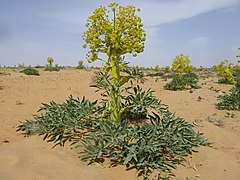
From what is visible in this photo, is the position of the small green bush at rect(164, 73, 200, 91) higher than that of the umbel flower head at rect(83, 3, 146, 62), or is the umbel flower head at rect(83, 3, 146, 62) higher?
the umbel flower head at rect(83, 3, 146, 62)

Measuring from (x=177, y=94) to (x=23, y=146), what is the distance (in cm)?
824

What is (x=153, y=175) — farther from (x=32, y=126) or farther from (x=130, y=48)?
(x=32, y=126)

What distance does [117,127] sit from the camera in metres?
3.53

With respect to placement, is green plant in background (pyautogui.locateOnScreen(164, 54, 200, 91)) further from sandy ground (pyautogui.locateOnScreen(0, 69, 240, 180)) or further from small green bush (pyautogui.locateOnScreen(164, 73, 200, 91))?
sandy ground (pyautogui.locateOnScreen(0, 69, 240, 180))

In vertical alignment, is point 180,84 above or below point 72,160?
above

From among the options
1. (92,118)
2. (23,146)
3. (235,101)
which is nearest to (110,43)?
(92,118)

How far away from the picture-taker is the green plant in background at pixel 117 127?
11.2ft

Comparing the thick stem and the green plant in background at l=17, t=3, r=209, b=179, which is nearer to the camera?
the green plant in background at l=17, t=3, r=209, b=179

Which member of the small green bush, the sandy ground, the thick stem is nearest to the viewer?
the sandy ground

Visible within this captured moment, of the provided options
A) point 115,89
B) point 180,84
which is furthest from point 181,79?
point 115,89

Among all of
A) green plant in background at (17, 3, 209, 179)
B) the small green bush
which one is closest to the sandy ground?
green plant in background at (17, 3, 209, 179)

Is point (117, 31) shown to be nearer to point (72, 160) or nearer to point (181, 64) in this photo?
point (72, 160)

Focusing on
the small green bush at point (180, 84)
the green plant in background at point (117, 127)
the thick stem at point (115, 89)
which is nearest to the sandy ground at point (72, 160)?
the green plant in background at point (117, 127)

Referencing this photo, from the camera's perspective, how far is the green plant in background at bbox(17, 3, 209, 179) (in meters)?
3.41
